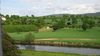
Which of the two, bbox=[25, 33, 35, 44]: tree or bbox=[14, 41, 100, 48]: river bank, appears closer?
bbox=[14, 41, 100, 48]: river bank

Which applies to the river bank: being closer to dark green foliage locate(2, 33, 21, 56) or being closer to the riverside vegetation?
the riverside vegetation

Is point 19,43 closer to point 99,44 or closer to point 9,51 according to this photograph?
point 99,44

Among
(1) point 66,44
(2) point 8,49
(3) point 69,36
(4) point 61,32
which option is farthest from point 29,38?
(2) point 8,49

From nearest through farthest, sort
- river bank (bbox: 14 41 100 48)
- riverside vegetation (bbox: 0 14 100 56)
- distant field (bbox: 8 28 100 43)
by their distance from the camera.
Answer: river bank (bbox: 14 41 100 48), riverside vegetation (bbox: 0 14 100 56), distant field (bbox: 8 28 100 43)

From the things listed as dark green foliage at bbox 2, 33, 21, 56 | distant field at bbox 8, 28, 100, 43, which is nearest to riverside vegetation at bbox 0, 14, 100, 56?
distant field at bbox 8, 28, 100, 43

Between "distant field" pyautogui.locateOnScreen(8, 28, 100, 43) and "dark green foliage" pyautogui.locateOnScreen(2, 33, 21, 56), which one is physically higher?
"dark green foliage" pyautogui.locateOnScreen(2, 33, 21, 56)

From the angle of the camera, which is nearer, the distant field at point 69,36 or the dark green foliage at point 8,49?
the dark green foliage at point 8,49

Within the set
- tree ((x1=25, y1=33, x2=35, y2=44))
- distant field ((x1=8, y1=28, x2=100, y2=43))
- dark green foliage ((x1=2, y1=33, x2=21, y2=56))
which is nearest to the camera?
dark green foliage ((x1=2, y1=33, x2=21, y2=56))

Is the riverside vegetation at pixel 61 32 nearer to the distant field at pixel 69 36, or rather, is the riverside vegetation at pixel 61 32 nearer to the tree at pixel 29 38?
the distant field at pixel 69 36

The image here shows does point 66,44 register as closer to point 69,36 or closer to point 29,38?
point 29,38

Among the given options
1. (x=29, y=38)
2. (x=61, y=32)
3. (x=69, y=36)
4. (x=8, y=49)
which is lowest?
(x=61, y=32)

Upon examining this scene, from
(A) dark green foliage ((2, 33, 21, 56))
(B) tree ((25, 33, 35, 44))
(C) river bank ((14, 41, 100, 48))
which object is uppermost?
(A) dark green foliage ((2, 33, 21, 56))

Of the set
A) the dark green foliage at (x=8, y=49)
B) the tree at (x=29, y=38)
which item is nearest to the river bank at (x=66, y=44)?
the tree at (x=29, y=38)

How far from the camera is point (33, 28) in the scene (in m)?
96.5
